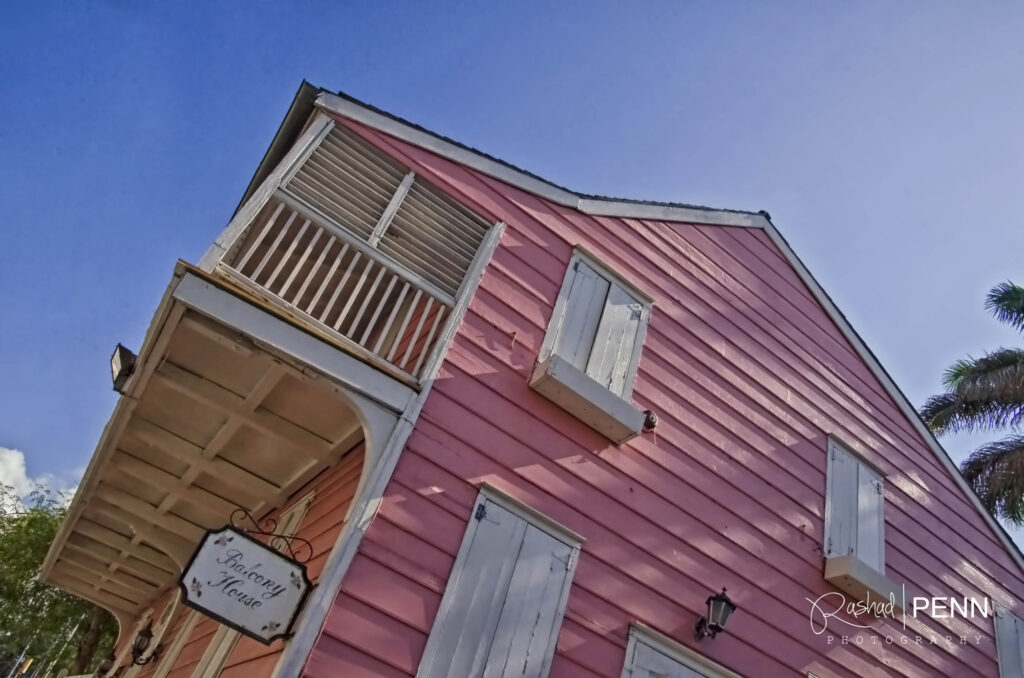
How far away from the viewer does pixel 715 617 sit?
17.2ft

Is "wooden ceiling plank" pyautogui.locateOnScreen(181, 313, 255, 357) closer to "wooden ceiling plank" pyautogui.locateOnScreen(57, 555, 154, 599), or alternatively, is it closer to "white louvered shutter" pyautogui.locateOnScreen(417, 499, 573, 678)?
"white louvered shutter" pyautogui.locateOnScreen(417, 499, 573, 678)

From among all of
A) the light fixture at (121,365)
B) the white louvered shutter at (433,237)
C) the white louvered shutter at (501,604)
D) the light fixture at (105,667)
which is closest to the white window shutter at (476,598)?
the white louvered shutter at (501,604)

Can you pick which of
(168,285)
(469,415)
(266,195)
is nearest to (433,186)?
(266,195)

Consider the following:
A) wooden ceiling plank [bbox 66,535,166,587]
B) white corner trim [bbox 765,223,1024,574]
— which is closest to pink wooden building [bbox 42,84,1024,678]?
white corner trim [bbox 765,223,1024,574]

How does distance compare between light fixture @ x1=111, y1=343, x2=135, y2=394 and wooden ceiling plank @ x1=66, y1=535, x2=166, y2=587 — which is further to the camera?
wooden ceiling plank @ x1=66, y1=535, x2=166, y2=587

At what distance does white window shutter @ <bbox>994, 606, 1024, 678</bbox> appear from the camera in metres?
7.45

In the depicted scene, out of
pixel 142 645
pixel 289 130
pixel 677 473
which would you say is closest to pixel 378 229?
pixel 289 130

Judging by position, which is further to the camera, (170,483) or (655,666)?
(170,483)

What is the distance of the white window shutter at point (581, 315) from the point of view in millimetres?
5863

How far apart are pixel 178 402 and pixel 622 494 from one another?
3.52 m

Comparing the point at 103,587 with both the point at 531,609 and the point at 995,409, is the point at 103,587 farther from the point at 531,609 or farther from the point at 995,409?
the point at 995,409

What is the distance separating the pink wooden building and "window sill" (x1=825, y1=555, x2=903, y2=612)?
0.11ft

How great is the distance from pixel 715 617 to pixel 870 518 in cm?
288

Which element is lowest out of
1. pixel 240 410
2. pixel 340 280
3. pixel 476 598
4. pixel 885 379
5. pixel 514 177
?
pixel 476 598
